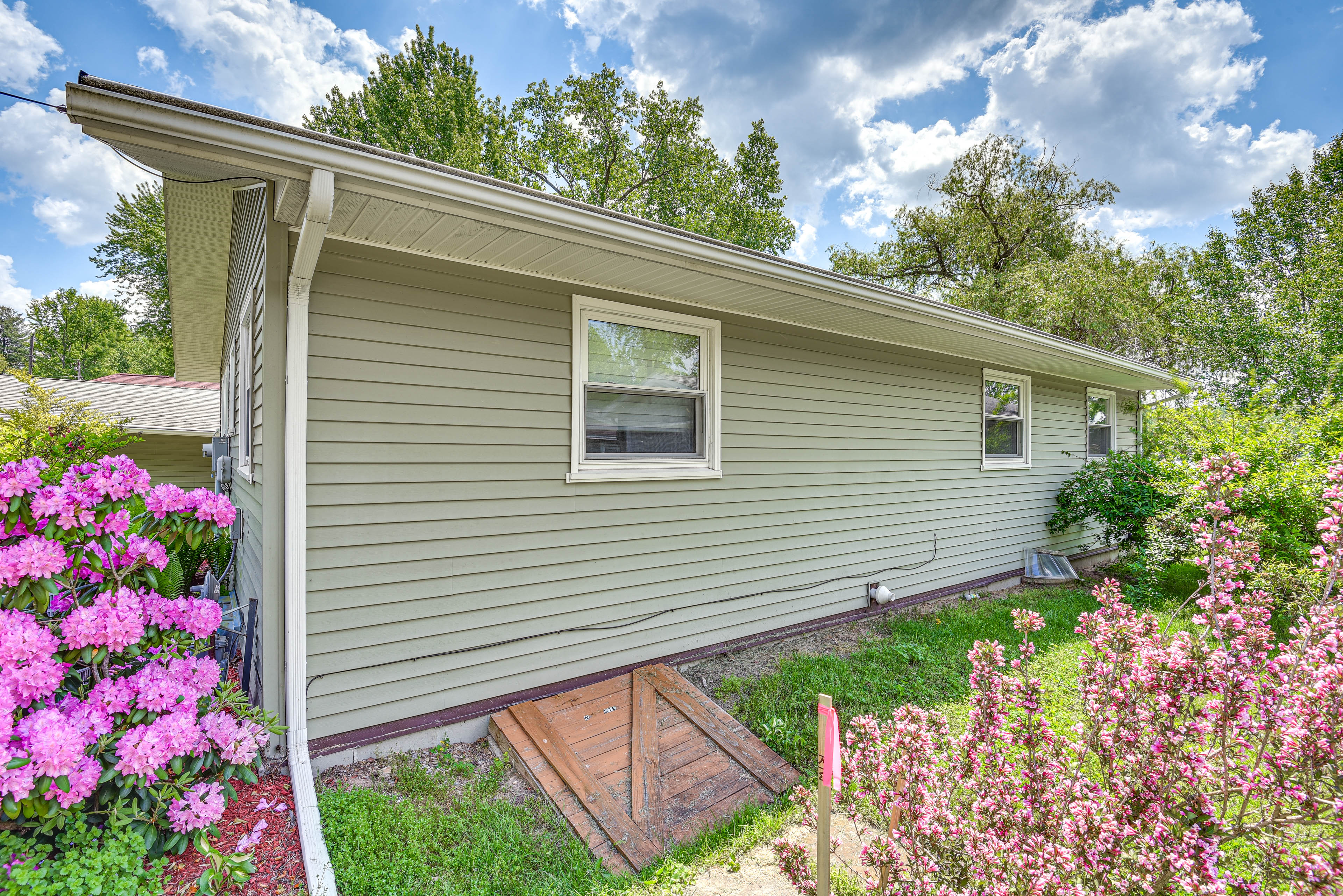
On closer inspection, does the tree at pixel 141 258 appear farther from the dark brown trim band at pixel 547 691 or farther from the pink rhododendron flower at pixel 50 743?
the pink rhododendron flower at pixel 50 743

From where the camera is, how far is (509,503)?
10.6 feet

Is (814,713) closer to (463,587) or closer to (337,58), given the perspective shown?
(463,587)

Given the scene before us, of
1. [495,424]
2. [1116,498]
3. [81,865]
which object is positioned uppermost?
[495,424]

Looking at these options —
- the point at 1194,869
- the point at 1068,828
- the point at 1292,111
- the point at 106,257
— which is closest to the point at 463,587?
the point at 1068,828

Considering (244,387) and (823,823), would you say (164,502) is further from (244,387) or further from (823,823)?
(823,823)

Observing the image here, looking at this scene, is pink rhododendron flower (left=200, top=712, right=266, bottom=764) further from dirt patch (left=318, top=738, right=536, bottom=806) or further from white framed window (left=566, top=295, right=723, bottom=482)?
white framed window (left=566, top=295, right=723, bottom=482)

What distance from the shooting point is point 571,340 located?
3410mm

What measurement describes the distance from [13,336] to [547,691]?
54282 millimetres

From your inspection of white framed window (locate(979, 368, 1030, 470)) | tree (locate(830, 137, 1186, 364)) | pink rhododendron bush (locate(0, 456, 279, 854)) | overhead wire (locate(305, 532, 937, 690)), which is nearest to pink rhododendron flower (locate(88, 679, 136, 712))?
pink rhododendron bush (locate(0, 456, 279, 854))

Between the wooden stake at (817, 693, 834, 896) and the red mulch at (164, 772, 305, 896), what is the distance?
192cm

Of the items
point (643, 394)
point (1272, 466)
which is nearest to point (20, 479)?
point (643, 394)

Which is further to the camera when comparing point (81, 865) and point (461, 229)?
point (461, 229)

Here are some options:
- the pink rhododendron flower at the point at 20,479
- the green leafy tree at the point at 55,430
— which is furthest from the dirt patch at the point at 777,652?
the green leafy tree at the point at 55,430

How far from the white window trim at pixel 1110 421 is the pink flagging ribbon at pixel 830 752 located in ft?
27.5
